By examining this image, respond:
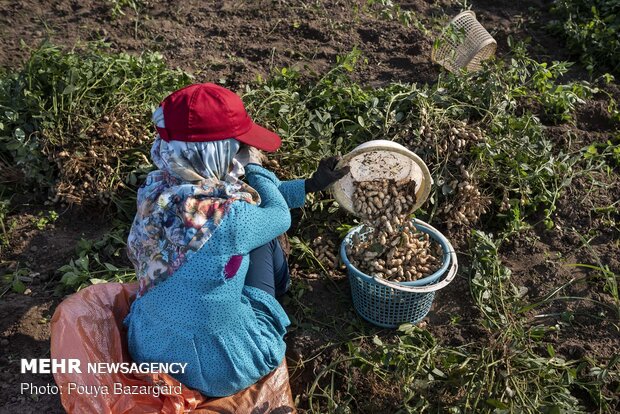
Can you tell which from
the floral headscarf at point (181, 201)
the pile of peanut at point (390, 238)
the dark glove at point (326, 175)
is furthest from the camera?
the pile of peanut at point (390, 238)

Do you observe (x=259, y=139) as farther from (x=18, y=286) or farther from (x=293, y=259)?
(x=18, y=286)

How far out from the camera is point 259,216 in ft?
7.00

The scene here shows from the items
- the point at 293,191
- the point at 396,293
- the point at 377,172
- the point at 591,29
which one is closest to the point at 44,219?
the point at 293,191

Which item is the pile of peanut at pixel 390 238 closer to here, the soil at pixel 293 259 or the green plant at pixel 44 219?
the soil at pixel 293 259

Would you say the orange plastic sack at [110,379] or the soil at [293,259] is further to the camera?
the soil at [293,259]

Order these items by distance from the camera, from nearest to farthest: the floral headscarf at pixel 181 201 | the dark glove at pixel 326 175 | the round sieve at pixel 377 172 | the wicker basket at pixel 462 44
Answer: the floral headscarf at pixel 181 201, the dark glove at pixel 326 175, the round sieve at pixel 377 172, the wicker basket at pixel 462 44

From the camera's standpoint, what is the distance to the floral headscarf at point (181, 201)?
6.70ft

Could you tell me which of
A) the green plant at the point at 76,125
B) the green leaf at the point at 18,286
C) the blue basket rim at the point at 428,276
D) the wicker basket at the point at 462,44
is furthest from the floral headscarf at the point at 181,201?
the wicker basket at the point at 462,44

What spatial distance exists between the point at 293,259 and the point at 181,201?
104 cm

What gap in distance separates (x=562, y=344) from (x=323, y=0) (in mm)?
2876

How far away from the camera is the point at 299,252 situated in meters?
3.01

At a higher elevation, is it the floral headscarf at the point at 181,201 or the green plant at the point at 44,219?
the floral headscarf at the point at 181,201

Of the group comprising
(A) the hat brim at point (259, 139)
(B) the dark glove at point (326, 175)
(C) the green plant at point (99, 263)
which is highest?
(A) the hat brim at point (259, 139)

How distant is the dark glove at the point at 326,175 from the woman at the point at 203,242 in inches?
8.2
